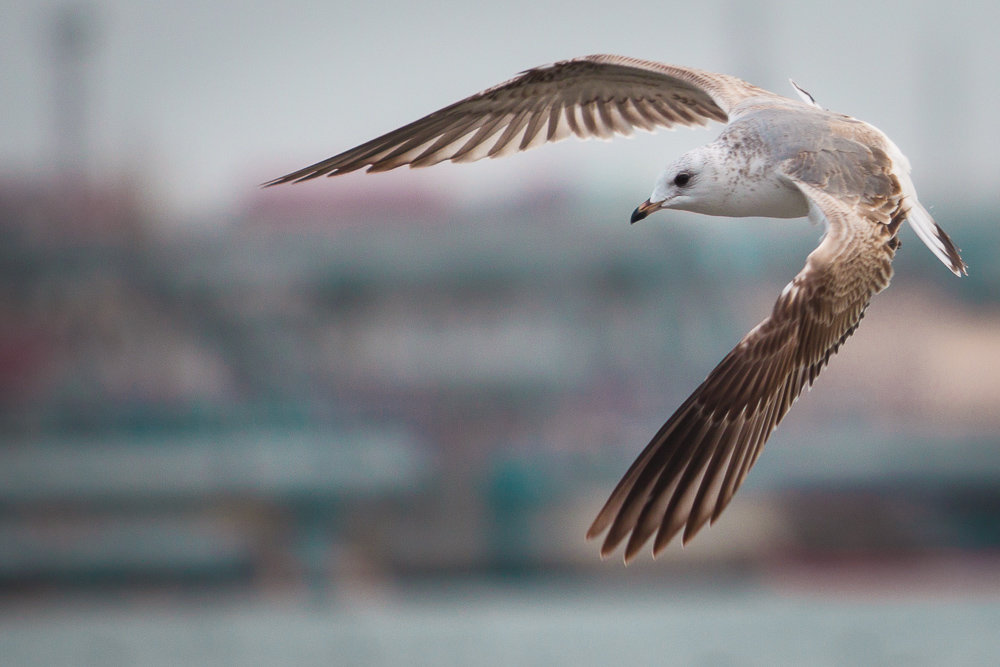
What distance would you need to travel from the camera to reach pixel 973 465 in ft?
88.7

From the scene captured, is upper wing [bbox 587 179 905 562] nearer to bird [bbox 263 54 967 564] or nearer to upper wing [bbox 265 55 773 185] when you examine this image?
bird [bbox 263 54 967 564]

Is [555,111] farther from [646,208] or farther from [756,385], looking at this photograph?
[756,385]

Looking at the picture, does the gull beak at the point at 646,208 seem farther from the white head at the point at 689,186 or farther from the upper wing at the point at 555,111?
the upper wing at the point at 555,111

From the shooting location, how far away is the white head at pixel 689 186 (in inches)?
131

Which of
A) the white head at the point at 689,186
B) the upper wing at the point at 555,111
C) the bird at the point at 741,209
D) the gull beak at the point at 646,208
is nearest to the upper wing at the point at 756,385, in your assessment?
the bird at the point at 741,209

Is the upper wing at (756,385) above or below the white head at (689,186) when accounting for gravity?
below

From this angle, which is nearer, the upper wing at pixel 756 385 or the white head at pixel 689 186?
the upper wing at pixel 756 385

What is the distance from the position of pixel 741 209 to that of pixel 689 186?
14 cm

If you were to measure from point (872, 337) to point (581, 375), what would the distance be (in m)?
6.45

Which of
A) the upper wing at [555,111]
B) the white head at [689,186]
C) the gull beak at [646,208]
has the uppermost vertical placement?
the upper wing at [555,111]

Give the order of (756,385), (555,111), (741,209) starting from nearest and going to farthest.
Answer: (756,385) → (741,209) → (555,111)

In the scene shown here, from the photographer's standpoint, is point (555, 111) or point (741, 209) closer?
point (741, 209)

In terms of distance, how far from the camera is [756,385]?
2.92 metres

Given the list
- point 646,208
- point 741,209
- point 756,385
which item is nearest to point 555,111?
point 646,208
